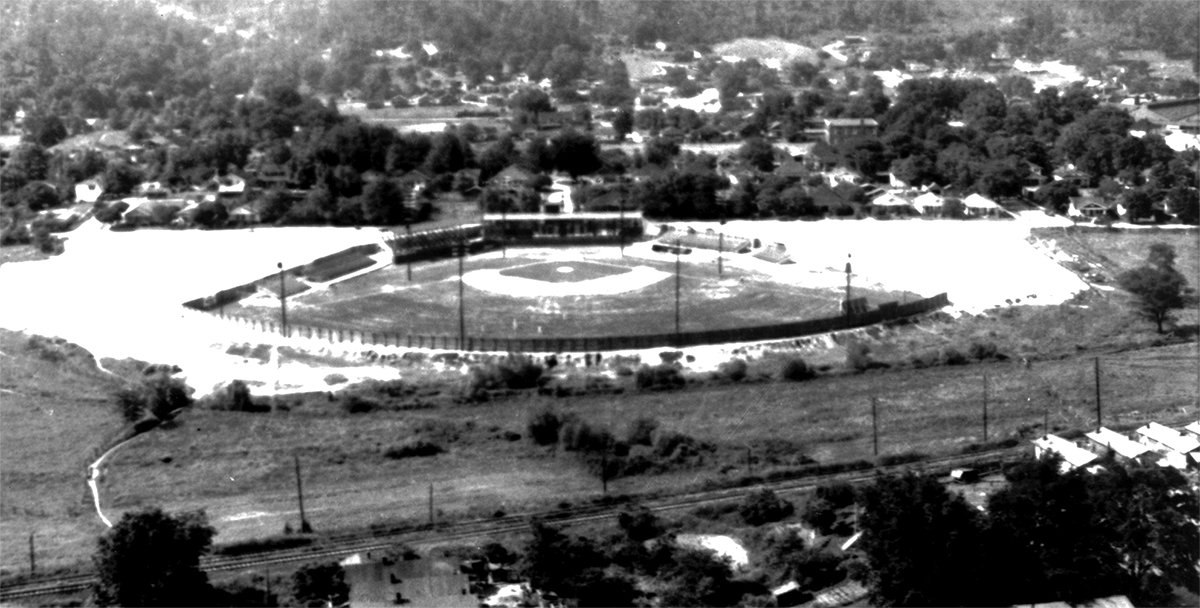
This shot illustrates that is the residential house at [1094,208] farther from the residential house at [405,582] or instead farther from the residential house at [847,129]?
the residential house at [405,582]

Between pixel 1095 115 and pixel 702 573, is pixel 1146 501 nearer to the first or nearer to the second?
pixel 702 573

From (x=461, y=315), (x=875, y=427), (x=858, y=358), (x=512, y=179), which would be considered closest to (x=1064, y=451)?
(x=875, y=427)

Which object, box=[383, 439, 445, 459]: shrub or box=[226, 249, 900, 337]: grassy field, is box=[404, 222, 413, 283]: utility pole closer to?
box=[226, 249, 900, 337]: grassy field

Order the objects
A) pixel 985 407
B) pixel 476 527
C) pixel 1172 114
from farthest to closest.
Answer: pixel 1172 114 < pixel 985 407 < pixel 476 527

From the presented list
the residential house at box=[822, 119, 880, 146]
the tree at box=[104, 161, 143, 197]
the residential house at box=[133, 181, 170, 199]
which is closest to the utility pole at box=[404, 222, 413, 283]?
the residential house at box=[133, 181, 170, 199]

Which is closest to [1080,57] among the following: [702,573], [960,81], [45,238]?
[960,81]

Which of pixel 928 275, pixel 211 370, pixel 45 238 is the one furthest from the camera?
pixel 45 238

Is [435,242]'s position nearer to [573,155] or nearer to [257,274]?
[257,274]
